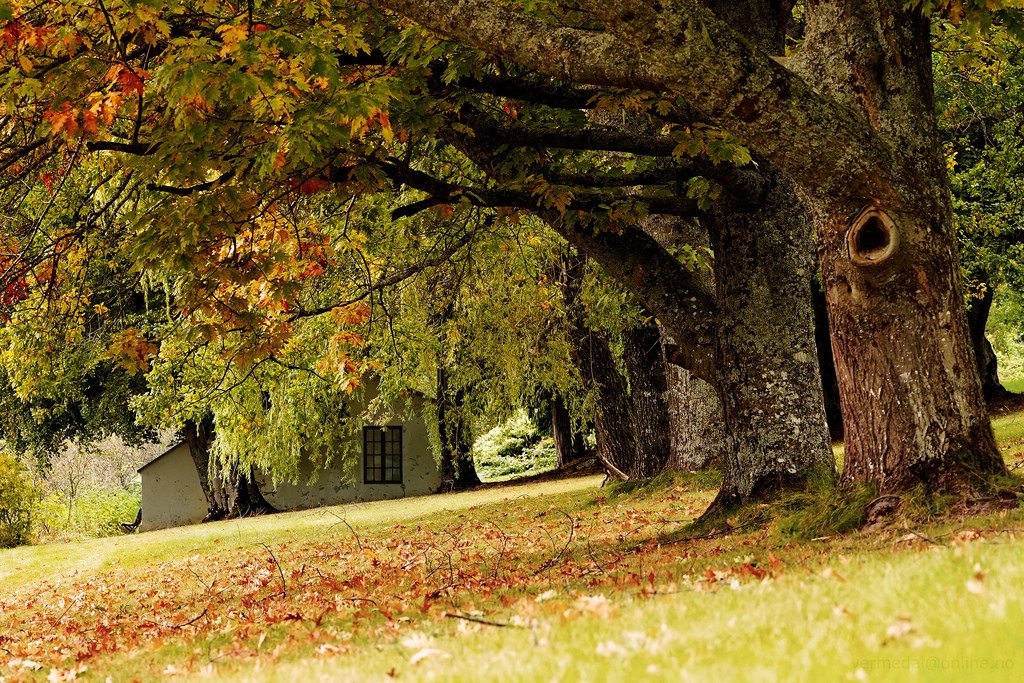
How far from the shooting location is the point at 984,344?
2881cm

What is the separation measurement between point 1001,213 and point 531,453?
83.1 ft

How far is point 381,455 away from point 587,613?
30.0m

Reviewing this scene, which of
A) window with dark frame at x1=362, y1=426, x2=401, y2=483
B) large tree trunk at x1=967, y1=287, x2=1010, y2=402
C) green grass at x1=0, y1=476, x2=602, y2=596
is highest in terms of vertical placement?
large tree trunk at x1=967, y1=287, x2=1010, y2=402

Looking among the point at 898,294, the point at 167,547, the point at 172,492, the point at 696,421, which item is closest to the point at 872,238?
the point at 898,294

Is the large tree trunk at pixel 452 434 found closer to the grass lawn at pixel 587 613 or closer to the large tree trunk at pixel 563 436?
the large tree trunk at pixel 563 436

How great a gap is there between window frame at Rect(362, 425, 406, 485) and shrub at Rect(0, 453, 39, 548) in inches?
430

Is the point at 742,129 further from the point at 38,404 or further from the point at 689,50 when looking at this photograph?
the point at 38,404

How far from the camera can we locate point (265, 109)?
722 cm

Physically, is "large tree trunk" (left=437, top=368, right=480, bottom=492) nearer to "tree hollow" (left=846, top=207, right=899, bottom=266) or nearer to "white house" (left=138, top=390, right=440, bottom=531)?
"white house" (left=138, top=390, right=440, bottom=531)

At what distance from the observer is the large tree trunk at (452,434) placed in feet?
74.4

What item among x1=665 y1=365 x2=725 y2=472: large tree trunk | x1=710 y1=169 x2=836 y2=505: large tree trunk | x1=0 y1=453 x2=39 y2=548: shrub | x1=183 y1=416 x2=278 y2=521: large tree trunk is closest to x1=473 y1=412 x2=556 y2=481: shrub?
x1=183 y1=416 x2=278 y2=521: large tree trunk

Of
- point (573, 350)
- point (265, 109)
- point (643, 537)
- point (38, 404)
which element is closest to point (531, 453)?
point (38, 404)

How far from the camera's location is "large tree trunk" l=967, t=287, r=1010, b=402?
2702cm

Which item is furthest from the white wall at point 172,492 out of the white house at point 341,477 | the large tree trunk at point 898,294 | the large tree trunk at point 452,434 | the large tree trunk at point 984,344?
the large tree trunk at point 898,294
